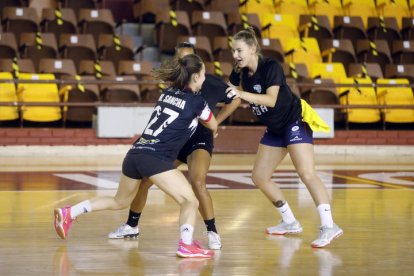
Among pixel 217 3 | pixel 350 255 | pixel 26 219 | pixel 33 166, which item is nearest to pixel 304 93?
pixel 217 3

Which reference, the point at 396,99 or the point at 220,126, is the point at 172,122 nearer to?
the point at 220,126

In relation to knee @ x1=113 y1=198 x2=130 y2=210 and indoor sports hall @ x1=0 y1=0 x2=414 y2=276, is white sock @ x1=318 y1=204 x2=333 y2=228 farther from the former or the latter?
knee @ x1=113 y1=198 x2=130 y2=210

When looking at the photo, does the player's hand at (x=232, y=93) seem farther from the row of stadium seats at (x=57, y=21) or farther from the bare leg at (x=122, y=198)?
the row of stadium seats at (x=57, y=21)

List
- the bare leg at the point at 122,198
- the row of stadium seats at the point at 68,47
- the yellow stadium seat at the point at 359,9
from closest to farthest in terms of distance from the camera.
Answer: the bare leg at the point at 122,198, the row of stadium seats at the point at 68,47, the yellow stadium seat at the point at 359,9

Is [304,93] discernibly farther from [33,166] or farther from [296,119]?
[296,119]

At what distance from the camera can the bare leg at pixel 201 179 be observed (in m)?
7.15

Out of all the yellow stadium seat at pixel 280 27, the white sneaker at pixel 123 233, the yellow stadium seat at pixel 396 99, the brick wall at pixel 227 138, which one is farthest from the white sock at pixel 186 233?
the yellow stadium seat at pixel 280 27

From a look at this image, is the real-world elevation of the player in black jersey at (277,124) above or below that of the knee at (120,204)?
above

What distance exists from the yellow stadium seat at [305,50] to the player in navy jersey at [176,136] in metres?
11.2

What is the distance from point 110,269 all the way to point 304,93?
11138mm

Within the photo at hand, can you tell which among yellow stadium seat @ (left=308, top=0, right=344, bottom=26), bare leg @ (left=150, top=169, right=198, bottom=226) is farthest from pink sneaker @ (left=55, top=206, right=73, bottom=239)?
yellow stadium seat @ (left=308, top=0, right=344, bottom=26)

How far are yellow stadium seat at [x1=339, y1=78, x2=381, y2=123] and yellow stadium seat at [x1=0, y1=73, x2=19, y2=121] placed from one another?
5547mm

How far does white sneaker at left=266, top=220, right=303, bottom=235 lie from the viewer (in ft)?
25.9

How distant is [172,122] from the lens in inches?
264
